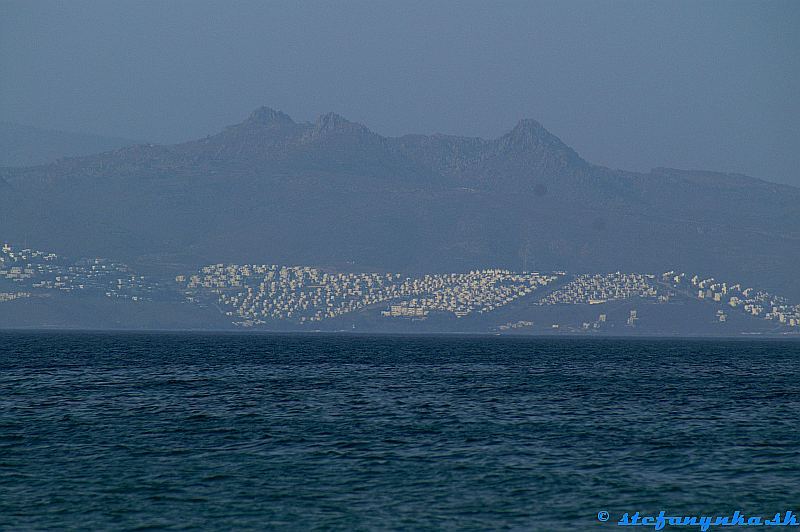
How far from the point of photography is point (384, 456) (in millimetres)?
54500

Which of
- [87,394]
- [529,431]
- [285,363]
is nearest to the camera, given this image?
[529,431]

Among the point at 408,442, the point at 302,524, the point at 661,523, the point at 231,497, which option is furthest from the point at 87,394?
the point at 661,523

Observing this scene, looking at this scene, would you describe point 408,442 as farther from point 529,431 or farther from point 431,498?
point 431,498

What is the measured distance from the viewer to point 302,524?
40125 millimetres

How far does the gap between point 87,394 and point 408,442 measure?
39.5m

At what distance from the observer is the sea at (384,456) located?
42156 millimetres

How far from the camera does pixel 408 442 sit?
5934 centimetres

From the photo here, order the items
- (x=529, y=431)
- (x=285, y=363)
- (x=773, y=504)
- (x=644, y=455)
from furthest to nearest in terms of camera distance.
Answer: (x=285, y=363) < (x=529, y=431) < (x=644, y=455) < (x=773, y=504)

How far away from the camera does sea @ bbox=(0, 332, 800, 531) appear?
42.2 metres

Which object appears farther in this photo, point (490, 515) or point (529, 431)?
point (529, 431)

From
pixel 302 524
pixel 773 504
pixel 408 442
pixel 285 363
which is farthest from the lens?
pixel 285 363

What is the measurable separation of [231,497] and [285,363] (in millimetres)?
109900

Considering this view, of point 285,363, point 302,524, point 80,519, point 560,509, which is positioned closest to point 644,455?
point 560,509

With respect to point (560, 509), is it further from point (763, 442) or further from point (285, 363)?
point (285, 363)
